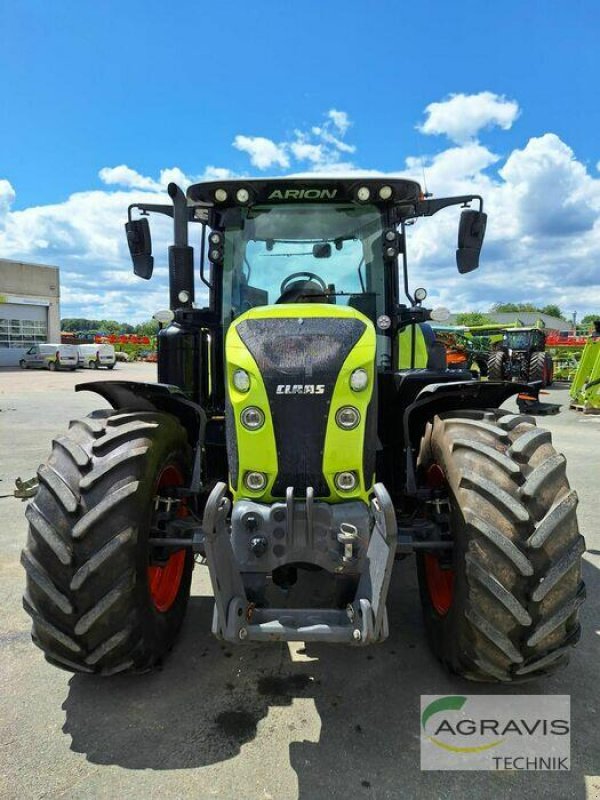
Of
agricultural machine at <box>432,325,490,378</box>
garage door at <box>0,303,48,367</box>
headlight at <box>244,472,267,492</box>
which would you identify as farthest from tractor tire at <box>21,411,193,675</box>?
garage door at <box>0,303,48,367</box>

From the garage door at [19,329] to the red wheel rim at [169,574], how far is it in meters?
40.9

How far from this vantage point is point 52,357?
3556cm

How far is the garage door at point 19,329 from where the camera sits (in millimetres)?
40094

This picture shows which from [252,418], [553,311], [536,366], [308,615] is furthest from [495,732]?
[553,311]

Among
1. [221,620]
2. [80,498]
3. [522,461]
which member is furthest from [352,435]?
[80,498]

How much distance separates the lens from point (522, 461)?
8.66 feet

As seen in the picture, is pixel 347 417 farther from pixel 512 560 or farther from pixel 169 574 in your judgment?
pixel 169 574

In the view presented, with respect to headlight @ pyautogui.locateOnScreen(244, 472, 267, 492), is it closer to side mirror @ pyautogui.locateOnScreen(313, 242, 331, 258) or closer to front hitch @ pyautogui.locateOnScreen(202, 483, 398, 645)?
front hitch @ pyautogui.locateOnScreen(202, 483, 398, 645)

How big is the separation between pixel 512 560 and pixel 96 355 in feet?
123

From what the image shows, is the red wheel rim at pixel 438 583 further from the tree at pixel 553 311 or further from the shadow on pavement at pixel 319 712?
the tree at pixel 553 311

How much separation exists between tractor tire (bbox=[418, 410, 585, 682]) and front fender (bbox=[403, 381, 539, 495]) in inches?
15.2

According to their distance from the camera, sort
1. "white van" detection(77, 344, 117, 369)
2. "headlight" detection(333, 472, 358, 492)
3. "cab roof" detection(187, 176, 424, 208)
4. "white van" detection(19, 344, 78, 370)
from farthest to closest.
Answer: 1. "white van" detection(77, 344, 117, 369)
2. "white van" detection(19, 344, 78, 370)
3. "cab roof" detection(187, 176, 424, 208)
4. "headlight" detection(333, 472, 358, 492)

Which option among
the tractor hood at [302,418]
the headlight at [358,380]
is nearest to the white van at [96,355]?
the tractor hood at [302,418]

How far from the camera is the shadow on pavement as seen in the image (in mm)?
2312
